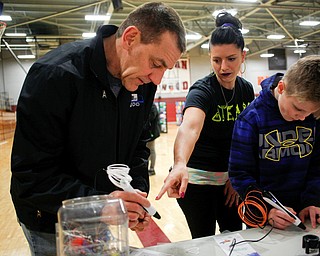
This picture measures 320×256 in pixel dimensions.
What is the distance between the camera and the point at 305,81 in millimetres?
1246

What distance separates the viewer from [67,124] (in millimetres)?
1091

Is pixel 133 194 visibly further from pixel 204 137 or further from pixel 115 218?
pixel 204 137

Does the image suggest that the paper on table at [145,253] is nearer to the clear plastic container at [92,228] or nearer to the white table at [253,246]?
the white table at [253,246]

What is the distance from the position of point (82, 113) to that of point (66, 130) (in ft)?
0.24

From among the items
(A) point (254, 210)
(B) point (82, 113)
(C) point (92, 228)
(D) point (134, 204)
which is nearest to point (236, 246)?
(A) point (254, 210)

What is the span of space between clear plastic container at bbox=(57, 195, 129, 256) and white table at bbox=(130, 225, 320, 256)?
0.90 ft

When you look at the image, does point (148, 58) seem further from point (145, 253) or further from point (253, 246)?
point (253, 246)

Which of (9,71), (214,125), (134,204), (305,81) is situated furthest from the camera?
(9,71)

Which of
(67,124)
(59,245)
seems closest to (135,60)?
(67,124)

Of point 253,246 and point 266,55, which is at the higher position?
point 266,55

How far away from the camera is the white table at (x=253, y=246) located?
1.13 m

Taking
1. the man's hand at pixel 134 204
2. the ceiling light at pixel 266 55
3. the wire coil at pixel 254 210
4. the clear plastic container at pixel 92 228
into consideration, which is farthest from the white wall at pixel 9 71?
the clear plastic container at pixel 92 228

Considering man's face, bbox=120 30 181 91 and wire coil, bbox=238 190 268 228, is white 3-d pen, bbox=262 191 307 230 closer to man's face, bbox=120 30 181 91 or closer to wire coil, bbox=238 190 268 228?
wire coil, bbox=238 190 268 228

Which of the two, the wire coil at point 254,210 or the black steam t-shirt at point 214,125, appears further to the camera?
the black steam t-shirt at point 214,125
